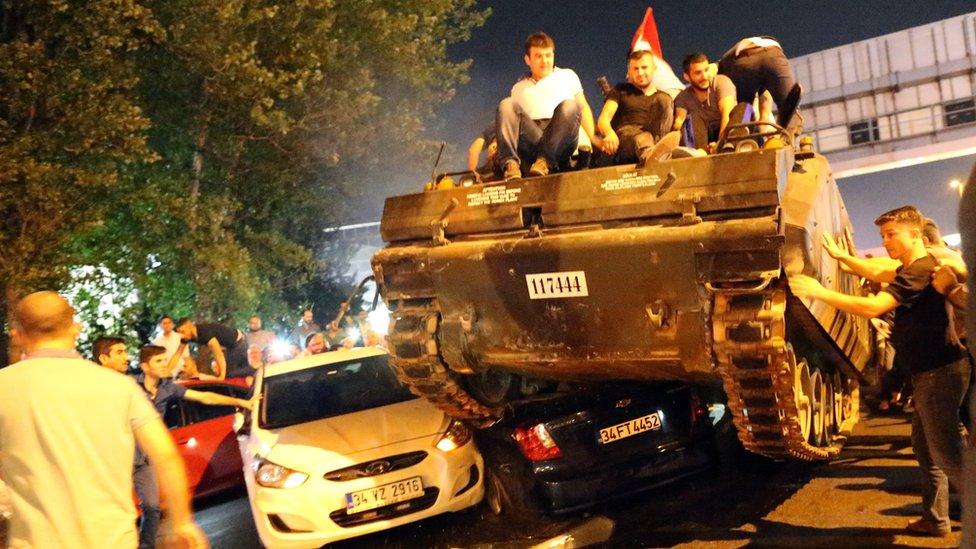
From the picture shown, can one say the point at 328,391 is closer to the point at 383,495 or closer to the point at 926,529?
the point at 383,495

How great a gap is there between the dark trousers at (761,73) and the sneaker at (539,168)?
1996 millimetres

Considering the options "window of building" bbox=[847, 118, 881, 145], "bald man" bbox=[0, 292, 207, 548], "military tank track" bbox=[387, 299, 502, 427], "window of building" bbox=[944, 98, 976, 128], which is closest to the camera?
"bald man" bbox=[0, 292, 207, 548]

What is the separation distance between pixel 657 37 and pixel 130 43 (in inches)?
294

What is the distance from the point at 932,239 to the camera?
7.27m

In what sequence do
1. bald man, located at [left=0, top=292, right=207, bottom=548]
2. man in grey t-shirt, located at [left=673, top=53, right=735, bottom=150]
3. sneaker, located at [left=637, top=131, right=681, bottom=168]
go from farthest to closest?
1. man in grey t-shirt, located at [left=673, top=53, right=735, bottom=150]
2. sneaker, located at [left=637, top=131, right=681, bottom=168]
3. bald man, located at [left=0, top=292, right=207, bottom=548]

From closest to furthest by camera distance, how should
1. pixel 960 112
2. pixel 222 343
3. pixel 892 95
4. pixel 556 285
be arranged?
1. pixel 556 285
2. pixel 222 343
3. pixel 960 112
4. pixel 892 95

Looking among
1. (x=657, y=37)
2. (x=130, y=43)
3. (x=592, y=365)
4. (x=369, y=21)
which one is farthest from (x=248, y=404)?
(x=369, y=21)

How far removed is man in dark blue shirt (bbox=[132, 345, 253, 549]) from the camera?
605cm

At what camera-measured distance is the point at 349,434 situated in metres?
7.16

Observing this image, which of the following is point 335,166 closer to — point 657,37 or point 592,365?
point 657,37

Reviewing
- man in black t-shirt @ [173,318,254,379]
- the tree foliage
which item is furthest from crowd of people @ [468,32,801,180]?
the tree foliage

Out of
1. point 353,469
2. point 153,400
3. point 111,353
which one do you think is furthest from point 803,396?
point 153,400

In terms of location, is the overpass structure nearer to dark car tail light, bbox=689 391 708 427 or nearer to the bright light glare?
the bright light glare

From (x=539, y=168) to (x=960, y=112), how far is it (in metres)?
25.6
